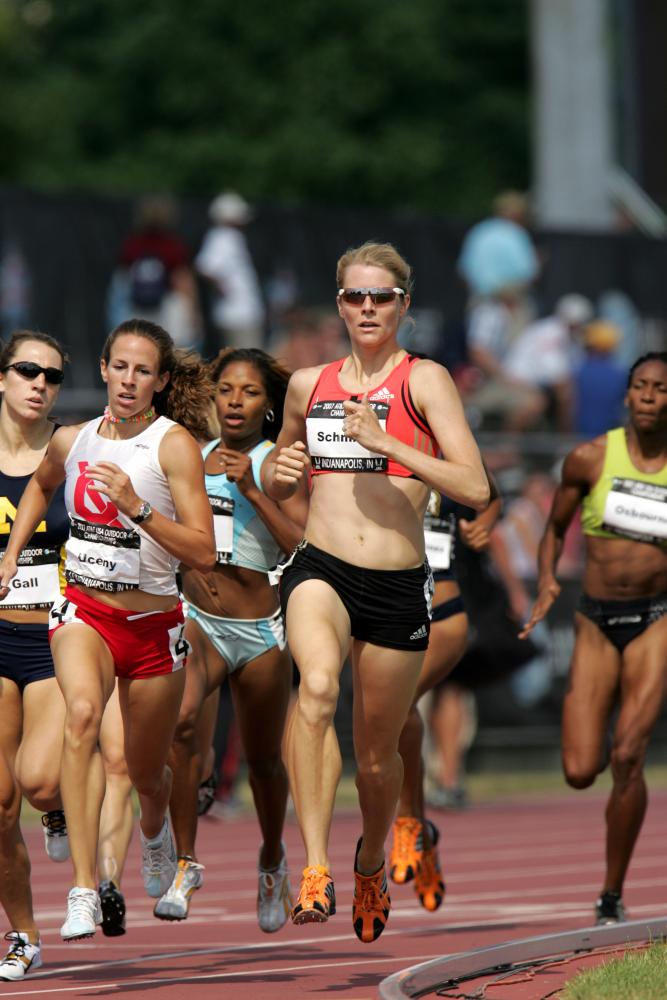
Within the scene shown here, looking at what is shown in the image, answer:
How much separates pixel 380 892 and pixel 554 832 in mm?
8443

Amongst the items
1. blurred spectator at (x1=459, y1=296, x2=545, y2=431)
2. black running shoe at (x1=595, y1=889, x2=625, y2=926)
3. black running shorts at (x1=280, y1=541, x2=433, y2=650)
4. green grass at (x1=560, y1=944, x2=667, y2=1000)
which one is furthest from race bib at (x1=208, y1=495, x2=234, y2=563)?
blurred spectator at (x1=459, y1=296, x2=545, y2=431)

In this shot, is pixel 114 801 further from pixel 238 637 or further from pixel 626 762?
pixel 626 762

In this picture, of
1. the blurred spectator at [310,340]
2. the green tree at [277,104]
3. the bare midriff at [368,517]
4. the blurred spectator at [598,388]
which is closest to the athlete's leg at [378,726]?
the bare midriff at [368,517]

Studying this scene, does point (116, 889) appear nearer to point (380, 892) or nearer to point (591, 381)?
point (380, 892)

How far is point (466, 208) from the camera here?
46500mm

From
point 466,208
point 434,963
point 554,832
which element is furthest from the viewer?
point 466,208

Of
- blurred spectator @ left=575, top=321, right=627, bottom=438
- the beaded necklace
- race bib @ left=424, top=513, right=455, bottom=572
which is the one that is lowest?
race bib @ left=424, top=513, right=455, bottom=572

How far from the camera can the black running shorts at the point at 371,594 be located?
8.66 m

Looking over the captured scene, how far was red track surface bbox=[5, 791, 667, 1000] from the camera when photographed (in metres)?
8.80

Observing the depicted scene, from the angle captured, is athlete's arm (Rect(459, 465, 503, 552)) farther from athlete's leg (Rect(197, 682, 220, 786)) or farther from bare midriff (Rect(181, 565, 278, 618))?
athlete's leg (Rect(197, 682, 220, 786))

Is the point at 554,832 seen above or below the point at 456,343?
below

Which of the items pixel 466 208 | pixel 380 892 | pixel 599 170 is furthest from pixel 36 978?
pixel 466 208

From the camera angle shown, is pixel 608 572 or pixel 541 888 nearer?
pixel 608 572

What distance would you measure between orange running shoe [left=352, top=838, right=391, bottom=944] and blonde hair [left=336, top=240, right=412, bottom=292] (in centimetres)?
224
